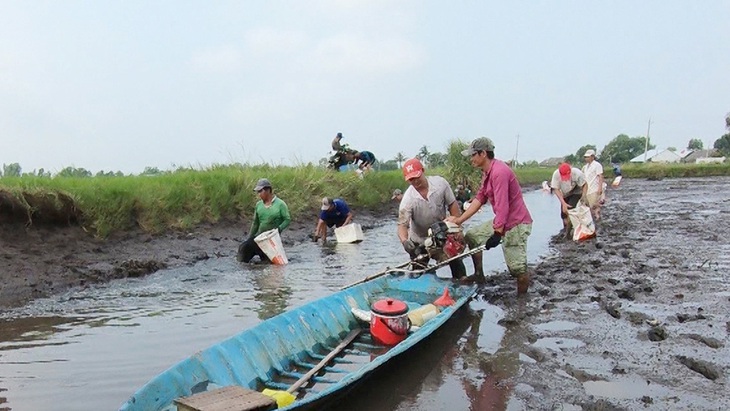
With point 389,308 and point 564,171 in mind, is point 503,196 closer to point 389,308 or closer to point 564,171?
point 389,308

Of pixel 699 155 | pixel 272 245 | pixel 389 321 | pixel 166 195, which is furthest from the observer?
pixel 699 155

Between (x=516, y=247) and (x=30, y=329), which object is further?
(x=516, y=247)

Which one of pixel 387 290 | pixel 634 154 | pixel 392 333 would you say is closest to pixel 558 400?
pixel 392 333

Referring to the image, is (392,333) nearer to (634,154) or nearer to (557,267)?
(557,267)

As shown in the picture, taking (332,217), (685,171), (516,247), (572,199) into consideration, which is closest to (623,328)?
(516,247)

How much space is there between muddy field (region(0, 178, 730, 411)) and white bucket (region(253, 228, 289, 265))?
4.68ft

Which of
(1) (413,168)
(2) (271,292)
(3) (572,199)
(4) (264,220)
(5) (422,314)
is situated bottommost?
(2) (271,292)

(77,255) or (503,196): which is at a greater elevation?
(503,196)

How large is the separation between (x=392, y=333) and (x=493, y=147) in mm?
2648

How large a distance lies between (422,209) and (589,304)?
7.38 feet

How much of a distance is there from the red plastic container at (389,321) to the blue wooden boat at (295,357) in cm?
13

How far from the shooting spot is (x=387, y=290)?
291 inches

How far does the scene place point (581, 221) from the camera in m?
11.9

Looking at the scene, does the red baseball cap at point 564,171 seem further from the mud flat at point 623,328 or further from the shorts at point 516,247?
the shorts at point 516,247
